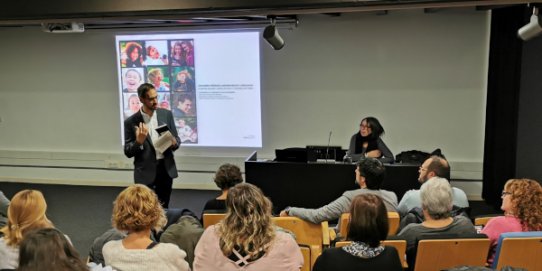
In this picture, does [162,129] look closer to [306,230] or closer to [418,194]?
[306,230]

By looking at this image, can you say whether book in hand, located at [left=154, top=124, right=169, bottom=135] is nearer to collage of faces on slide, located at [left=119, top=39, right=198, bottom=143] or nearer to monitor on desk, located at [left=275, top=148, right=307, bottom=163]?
monitor on desk, located at [left=275, top=148, right=307, bottom=163]

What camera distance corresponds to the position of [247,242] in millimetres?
2100

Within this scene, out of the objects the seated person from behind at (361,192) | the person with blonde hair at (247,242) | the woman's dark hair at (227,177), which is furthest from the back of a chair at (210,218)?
the person with blonde hair at (247,242)

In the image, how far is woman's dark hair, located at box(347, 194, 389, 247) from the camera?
217 centimetres

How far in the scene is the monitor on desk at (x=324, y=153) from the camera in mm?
4973

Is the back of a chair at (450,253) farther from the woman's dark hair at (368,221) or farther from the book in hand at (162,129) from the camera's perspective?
the book in hand at (162,129)

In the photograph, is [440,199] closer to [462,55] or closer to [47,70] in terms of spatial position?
[462,55]

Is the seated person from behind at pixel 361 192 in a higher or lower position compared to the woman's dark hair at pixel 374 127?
lower

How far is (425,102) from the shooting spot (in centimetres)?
622

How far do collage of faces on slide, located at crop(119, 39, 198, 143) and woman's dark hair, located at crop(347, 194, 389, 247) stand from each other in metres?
4.79

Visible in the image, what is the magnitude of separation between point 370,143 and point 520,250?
9.29 ft

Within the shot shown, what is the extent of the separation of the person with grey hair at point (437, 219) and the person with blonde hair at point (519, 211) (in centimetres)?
18

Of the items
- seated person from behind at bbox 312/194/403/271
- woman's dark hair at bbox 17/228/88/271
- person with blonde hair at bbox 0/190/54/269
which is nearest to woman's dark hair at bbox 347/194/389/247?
seated person from behind at bbox 312/194/403/271

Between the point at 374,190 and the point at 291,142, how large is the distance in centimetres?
325
